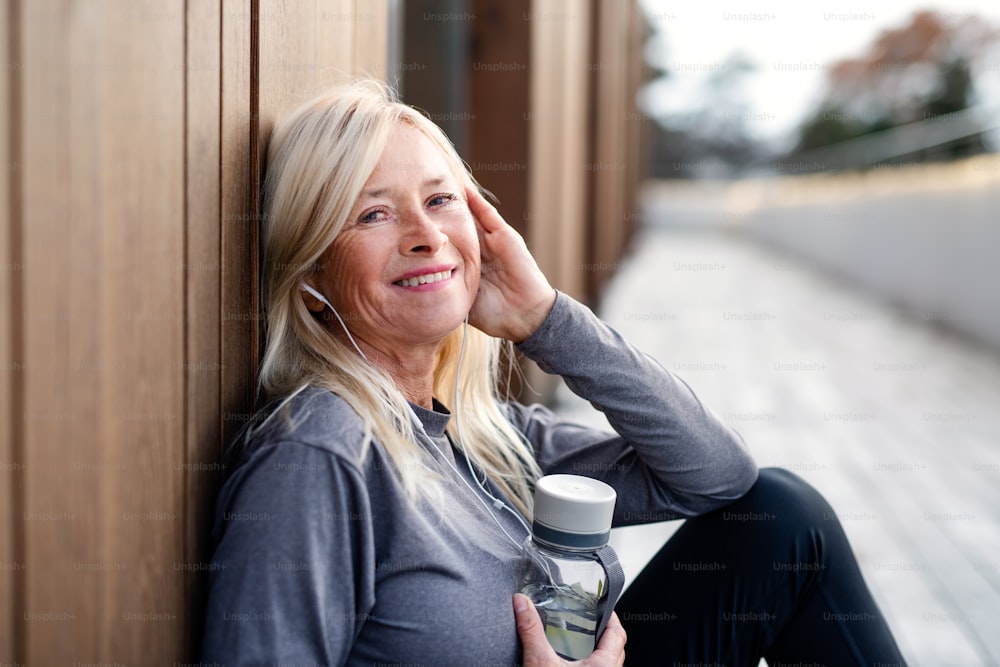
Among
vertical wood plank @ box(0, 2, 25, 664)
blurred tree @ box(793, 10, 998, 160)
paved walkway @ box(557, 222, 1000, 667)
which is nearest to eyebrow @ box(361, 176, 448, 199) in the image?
vertical wood plank @ box(0, 2, 25, 664)

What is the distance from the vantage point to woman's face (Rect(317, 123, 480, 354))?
1186 mm

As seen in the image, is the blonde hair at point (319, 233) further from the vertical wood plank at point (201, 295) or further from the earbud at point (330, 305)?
the vertical wood plank at point (201, 295)

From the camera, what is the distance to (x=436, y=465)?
1184mm

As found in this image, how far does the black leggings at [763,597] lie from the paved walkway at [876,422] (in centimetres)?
91

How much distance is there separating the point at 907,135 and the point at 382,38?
10665 mm

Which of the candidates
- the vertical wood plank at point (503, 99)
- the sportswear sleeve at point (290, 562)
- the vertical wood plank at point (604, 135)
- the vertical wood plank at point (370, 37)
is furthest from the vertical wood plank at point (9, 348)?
the vertical wood plank at point (604, 135)

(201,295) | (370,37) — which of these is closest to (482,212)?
(201,295)

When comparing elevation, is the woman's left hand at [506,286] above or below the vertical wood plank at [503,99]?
below

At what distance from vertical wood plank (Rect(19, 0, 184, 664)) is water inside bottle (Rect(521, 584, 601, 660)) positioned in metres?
0.46

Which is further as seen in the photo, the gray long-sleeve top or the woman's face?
the woman's face

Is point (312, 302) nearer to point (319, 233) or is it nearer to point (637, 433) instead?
point (319, 233)

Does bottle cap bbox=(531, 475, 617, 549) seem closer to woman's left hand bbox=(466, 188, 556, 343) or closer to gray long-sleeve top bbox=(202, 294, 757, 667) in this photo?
gray long-sleeve top bbox=(202, 294, 757, 667)

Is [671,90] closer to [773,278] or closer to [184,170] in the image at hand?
[773,278]

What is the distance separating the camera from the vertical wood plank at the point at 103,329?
740 mm
